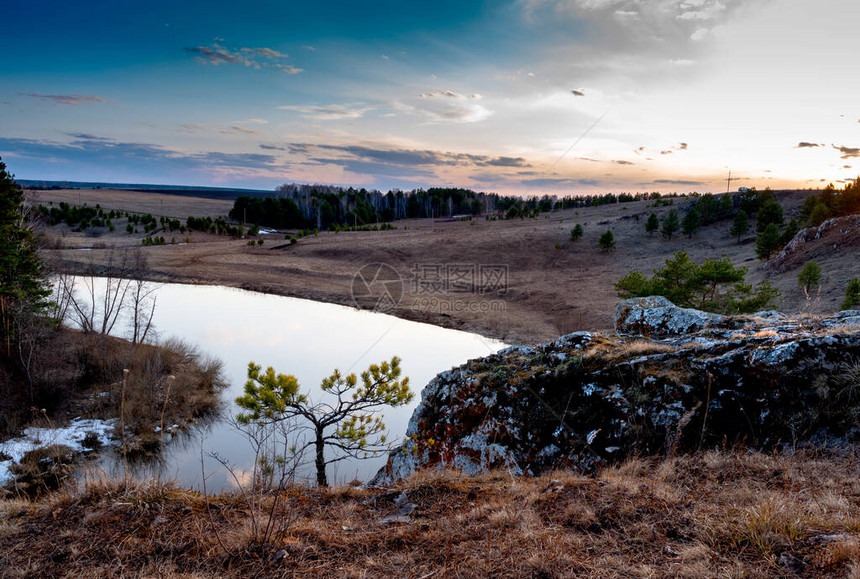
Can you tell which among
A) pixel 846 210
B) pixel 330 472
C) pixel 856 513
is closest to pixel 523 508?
pixel 856 513

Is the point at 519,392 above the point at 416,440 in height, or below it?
above

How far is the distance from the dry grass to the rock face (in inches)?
29.6

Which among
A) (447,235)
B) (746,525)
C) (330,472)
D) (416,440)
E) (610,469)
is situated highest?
(447,235)

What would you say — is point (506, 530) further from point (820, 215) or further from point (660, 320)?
point (820, 215)

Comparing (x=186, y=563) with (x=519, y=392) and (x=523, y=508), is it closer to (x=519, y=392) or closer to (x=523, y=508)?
(x=523, y=508)

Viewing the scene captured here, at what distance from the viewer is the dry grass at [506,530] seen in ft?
10.8

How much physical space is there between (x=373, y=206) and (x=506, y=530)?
403 ft

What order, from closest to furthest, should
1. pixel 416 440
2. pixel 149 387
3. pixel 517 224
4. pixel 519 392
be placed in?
pixel 519 392, pixel 416 440, pixel 149 387, pixel 517 224

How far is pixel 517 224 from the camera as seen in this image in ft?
243

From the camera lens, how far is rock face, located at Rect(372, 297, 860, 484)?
17.8 feet

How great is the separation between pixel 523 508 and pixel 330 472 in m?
10.0

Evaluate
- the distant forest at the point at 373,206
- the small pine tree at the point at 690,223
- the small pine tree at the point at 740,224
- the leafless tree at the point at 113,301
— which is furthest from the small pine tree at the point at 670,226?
the leafless tree at the point at 113,301

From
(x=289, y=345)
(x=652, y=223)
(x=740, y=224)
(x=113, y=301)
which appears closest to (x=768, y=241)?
(x=740, y=224)

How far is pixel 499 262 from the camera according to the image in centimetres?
5281
